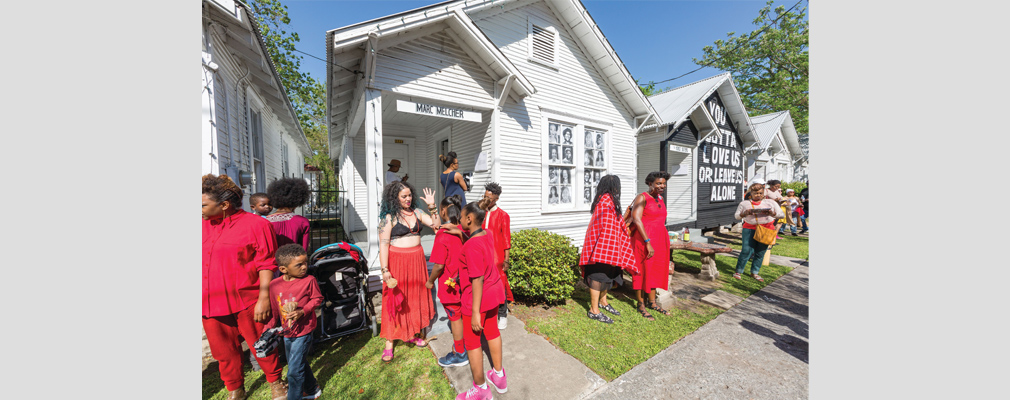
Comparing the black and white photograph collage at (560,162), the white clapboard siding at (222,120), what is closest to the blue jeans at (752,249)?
the black and white photograph collage at (560,162)

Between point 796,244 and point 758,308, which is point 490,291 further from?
point 796,244

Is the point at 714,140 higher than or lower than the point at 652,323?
higher

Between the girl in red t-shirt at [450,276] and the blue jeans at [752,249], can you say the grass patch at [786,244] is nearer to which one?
the blue jeans at [752,249]

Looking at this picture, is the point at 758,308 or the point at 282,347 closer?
the point at 282,347

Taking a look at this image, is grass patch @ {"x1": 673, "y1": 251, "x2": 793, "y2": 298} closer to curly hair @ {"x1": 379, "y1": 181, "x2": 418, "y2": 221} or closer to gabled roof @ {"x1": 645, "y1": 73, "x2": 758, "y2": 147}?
gabled roof @ {"x1": 645, "y1": 73, "x2": 758, "y2": 147}

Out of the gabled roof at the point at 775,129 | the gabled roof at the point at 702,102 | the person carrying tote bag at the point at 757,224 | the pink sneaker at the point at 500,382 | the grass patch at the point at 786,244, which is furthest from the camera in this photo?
the gabled roof at the point at 775,129

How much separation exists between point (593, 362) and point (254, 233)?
11.5ft

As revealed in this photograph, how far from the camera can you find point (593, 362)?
3.47 metres

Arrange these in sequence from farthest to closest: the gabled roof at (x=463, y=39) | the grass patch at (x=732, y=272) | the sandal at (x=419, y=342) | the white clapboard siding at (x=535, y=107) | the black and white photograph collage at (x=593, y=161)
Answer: the black and white photograph collage at (x=593, y=161)
the white clapboard siding at (x=535, y=107)
the grass patch at (x=732, y=272)
the gabled roof at (x=463, y=39)
the sandal at (x=419, y=342)

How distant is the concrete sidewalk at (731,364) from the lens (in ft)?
9.78

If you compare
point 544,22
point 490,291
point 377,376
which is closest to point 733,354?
point 490,291

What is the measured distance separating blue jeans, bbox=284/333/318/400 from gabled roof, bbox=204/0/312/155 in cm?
395

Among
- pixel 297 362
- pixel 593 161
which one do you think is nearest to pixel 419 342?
pixel 297 362

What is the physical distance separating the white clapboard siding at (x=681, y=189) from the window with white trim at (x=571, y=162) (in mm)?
4647
